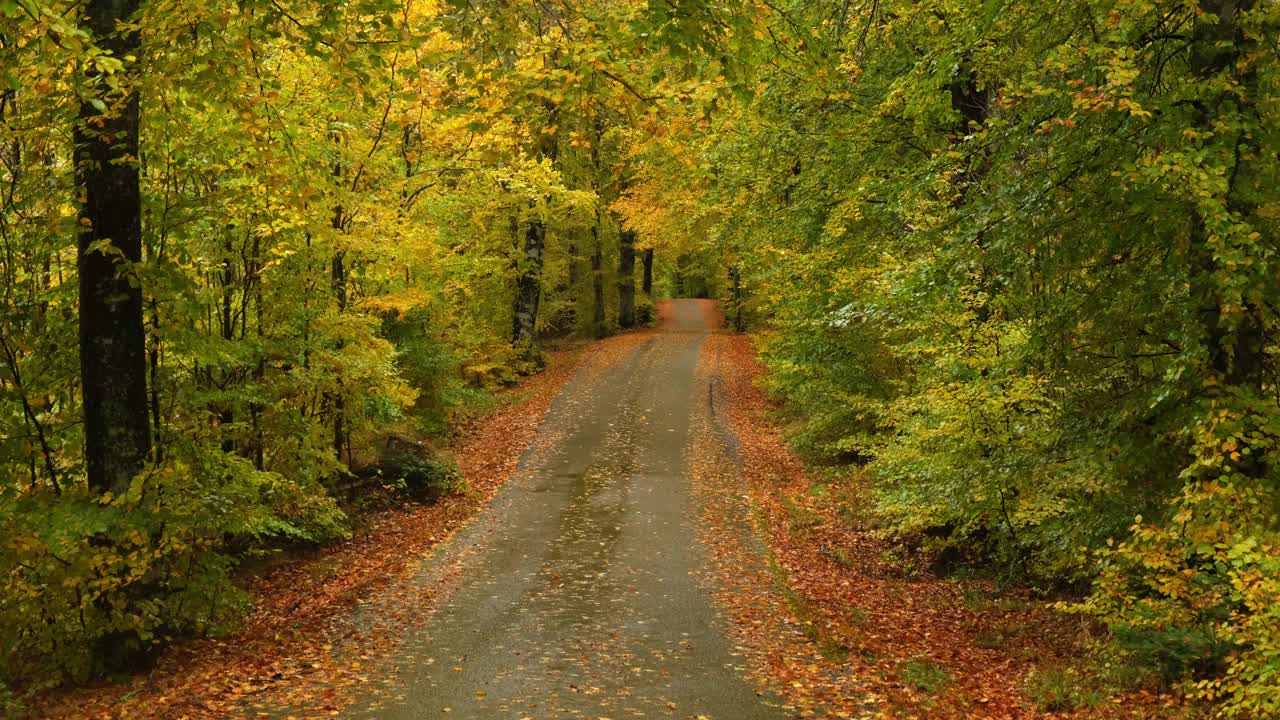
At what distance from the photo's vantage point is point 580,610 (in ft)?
33.0

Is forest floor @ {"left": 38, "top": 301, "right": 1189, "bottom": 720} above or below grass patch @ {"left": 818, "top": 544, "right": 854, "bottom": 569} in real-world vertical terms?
above

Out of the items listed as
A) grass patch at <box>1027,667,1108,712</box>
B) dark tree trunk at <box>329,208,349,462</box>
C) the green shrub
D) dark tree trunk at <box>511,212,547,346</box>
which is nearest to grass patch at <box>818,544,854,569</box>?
grass patch at <box>1027,667,1108,712</box>

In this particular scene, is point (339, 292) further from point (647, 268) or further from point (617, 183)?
point (647, 268)

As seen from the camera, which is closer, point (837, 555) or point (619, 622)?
point (619, 622)

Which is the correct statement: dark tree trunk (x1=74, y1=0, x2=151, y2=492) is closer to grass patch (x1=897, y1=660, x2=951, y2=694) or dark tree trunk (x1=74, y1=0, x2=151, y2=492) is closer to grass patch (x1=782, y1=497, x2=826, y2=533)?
grass patch (x1=897, y1=660, x2=951, y2=694)

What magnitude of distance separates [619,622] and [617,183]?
4.66m

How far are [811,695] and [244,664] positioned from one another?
4941 millimetres

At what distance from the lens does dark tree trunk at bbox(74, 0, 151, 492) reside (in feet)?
24.1

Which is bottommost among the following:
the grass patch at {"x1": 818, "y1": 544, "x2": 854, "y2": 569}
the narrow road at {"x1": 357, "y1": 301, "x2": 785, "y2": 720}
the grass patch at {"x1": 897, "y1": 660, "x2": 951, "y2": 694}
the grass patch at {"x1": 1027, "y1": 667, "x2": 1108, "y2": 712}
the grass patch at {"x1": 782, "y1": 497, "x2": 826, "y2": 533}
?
the grass patch at {"x1": 818, "y1": 544, "x2": 854, "y2": 569}

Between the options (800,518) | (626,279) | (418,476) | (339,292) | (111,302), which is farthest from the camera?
(626,279)

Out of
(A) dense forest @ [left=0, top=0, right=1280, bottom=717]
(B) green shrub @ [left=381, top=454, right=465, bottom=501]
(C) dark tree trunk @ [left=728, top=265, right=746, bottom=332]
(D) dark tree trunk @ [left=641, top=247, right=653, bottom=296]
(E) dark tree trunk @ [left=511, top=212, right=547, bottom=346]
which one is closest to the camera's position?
(A) dense forest @ [left=0, top=0, right=1280, bottom=717]

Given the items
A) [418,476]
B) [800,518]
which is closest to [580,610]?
[800,518]

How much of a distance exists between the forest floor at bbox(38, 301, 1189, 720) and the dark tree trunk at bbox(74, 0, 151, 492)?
1952mm

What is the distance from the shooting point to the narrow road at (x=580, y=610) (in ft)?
24.3
